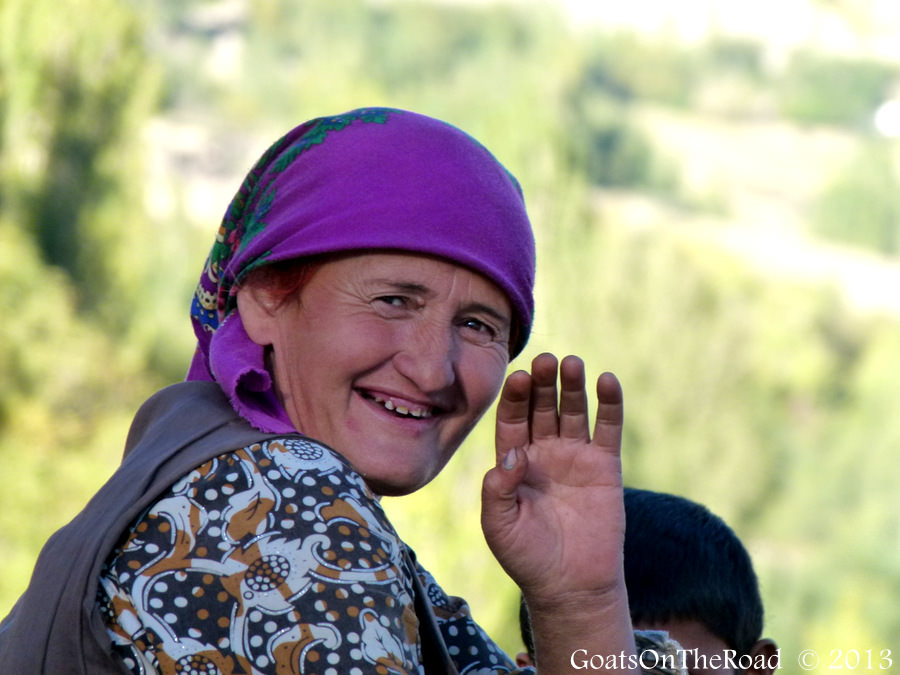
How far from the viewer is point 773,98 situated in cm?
4350

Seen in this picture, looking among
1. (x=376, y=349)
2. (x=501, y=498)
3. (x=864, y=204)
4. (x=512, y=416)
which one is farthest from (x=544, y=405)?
(x=864, y=204)

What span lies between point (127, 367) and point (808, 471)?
19.6 metres

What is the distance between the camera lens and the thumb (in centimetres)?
165

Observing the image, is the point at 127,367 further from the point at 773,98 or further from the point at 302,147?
the point at 773,98

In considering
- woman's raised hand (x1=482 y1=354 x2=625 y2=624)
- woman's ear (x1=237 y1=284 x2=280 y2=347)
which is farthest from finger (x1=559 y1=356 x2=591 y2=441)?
woman's ear (x1=237 y1=284 x2=280 y2=347)

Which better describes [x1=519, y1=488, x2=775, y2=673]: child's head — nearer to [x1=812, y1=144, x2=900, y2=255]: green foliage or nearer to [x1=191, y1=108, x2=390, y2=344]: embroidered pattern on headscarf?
[x1=191, y1=108, x2=390, y2=344]: embroidered pattern on headscarf

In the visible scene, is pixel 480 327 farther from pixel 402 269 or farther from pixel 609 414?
pixel 609 414

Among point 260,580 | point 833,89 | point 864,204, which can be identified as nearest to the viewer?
point 260,580

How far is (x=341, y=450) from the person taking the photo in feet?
5.90

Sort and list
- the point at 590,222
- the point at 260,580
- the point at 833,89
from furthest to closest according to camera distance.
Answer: the point at 833,89, the point at 590,222, the point at 260,580

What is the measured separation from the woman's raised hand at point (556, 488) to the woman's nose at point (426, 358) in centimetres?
12

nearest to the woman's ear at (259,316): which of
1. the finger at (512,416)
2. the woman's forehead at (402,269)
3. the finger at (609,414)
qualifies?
the woman's forehead at (402,269)

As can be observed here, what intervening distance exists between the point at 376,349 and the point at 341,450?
6.4 inches

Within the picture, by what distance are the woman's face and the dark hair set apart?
0.77m
